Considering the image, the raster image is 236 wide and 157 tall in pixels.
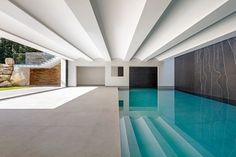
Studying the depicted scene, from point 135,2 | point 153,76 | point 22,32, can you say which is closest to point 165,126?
point 135,2

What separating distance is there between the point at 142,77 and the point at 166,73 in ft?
7.85

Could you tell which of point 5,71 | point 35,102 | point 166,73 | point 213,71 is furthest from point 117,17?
point 5,71

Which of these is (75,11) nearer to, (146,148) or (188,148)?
(146,148)

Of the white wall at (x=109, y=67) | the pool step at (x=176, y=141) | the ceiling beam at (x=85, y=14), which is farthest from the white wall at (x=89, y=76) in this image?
the pool step at (x=176, y=141)

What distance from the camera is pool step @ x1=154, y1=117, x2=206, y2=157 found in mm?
3338

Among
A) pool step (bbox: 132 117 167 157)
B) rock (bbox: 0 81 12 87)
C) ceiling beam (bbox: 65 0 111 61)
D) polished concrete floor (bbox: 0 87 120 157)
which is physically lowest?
pool step (bbox: 132 117 167 157)

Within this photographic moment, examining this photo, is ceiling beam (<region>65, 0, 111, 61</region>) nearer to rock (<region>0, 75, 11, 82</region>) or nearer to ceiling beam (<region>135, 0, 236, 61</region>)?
ceiling beam (<region>135, 0, 236, 61</region>)

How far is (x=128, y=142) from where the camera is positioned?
12.9 ft

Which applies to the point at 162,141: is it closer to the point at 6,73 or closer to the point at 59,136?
the point at 59,136

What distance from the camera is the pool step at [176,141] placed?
3.34 metres

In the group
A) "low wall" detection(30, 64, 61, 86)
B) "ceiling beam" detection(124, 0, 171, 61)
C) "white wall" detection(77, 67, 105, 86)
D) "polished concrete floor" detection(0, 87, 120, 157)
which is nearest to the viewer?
"polished concrete floor" detection(0, 87, 120, 157)

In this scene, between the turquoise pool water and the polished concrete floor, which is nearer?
the polished concrete floor

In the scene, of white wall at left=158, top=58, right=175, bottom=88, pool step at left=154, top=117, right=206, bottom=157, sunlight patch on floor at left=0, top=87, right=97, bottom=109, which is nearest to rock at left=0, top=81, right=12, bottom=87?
sunlight patch on floor at left=0, top=87, right=97, bottom=109

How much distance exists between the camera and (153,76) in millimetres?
17000
